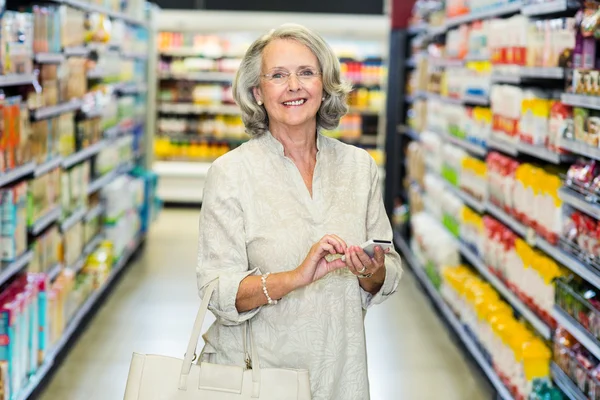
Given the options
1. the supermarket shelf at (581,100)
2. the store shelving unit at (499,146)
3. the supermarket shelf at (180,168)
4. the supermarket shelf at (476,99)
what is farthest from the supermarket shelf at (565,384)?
the supermarket shelf at (180,168)

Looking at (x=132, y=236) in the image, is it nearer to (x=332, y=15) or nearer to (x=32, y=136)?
(x=32, y=136)

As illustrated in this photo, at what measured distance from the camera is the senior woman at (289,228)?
8.26ft

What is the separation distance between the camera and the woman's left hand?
2.37 m

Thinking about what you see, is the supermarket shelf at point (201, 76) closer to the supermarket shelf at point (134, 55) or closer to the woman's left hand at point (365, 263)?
the supermarket shelf at point (134, 55)

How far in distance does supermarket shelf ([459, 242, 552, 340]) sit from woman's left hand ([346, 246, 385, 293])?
6.88 feet

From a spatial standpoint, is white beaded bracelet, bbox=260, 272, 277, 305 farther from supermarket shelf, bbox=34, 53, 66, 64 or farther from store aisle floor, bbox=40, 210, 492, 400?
supermarket shelf, bbox=34, 53, 66, 64

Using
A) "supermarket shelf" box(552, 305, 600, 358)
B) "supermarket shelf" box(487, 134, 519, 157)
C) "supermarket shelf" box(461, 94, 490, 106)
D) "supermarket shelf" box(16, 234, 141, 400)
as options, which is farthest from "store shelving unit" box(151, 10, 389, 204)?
"supermarket shelf" box(552, 305, 600, 358)

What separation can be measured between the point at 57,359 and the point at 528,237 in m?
2.84

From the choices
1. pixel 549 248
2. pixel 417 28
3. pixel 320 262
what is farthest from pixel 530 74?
pixel 417 28

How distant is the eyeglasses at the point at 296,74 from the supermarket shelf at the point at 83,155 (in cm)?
358

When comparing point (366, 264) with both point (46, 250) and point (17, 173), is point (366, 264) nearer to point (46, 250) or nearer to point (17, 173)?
point (17, 173)

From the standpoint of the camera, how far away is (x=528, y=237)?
480 cm

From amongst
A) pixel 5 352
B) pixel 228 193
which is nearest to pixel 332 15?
pixel 5 352

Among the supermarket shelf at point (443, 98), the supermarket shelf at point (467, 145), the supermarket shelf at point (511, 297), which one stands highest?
the supermarket shelf at point (443, 98)
